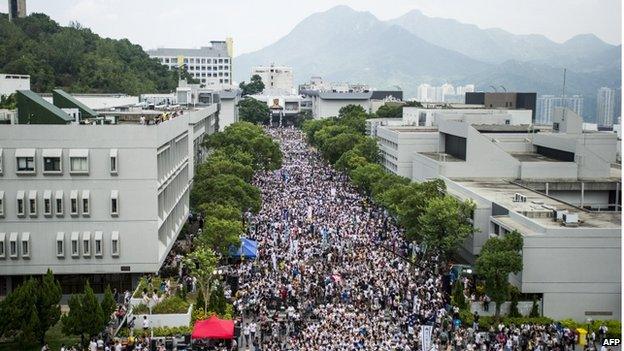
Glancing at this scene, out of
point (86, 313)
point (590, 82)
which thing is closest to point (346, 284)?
point (86, 313)

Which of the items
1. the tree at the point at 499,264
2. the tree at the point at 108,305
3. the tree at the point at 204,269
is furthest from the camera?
the tree at the point at 204,269

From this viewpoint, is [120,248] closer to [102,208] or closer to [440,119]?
[102,208]

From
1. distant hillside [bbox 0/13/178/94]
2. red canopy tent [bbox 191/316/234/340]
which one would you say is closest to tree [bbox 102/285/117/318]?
red canopy tent [bbox 191/316/234/340]

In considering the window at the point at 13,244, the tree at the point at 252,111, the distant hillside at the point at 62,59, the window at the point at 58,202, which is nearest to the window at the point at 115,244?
the window at the point at 58,202

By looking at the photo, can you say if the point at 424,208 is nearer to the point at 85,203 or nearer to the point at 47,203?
the point at 85,203

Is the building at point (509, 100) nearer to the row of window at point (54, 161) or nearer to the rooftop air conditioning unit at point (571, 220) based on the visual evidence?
the rooftop air conditioning unit at point (571, 220)

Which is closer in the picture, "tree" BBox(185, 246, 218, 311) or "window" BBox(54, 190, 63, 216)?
"tree" BBox(185, 246, 218, 311)

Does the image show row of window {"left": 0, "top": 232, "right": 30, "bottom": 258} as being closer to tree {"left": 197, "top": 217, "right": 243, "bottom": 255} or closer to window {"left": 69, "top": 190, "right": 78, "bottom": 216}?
window {"left": 69, "top": 190, "right": 78, "bottom": 216}
